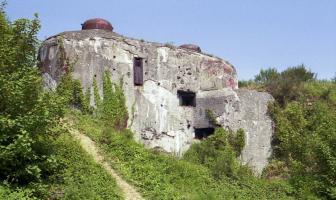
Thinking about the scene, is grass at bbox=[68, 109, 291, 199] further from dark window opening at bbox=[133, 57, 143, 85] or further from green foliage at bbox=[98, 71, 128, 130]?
dark window opening at bbox=[133, 57, 143, 85]

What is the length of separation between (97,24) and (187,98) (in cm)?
533

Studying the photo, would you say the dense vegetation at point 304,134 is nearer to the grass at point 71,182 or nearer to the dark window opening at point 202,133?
the dark window opening at point 202,133

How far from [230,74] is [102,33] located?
707 centimetres

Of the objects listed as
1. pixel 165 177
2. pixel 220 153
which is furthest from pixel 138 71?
pixel 165 177

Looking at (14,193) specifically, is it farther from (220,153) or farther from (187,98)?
(187,98)

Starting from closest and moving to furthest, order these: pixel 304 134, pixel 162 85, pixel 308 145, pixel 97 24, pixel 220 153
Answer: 1. pixel 308 145
2. pixel 220 153
3. pixel 304 134
4. pixel 162 85
5. pixel 97 24

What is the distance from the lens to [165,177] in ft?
52.6

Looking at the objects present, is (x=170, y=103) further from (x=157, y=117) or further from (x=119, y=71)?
(x=119, y=71)

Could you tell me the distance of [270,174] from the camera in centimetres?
2192

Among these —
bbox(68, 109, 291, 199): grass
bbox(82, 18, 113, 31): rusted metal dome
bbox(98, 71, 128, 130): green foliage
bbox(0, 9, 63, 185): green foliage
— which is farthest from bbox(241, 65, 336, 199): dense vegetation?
bbox(0, 9, 63, 185): green foliage

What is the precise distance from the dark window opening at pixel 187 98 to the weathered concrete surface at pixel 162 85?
0.81ft

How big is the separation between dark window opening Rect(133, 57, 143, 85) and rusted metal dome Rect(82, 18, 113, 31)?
2.35 m

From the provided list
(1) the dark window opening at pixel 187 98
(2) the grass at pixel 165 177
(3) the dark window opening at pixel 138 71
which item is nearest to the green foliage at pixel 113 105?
(3) the dark window opening at pixel 138 71

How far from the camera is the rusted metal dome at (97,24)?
901 inches
